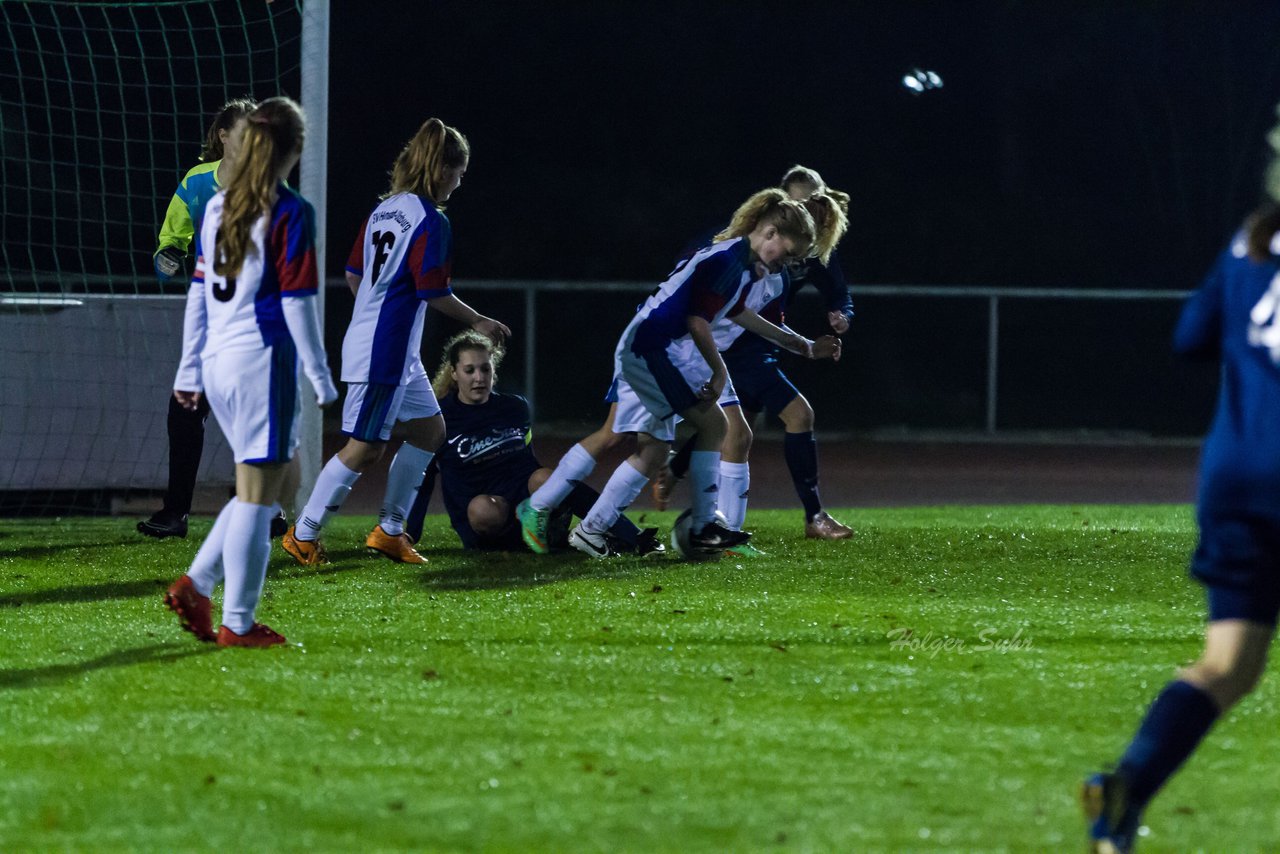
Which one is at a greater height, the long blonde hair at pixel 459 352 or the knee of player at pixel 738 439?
the long blonde hair at pixel 459 352

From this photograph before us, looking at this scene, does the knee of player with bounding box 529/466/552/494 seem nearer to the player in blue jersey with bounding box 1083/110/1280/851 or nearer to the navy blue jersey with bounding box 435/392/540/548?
the navy blue jersey with bounding box 435/392/540/548

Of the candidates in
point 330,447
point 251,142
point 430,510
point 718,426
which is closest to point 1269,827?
point 251,142

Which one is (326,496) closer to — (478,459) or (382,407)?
(382,407)

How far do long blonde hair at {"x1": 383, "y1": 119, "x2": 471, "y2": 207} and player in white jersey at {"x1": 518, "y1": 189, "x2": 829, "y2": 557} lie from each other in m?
1.03

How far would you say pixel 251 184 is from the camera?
5039mm

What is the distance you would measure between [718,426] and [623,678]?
8.72 feet

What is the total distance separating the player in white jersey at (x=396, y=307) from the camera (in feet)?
23.4

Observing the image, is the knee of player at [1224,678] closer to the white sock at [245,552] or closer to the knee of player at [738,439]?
the white sock at [245,552]

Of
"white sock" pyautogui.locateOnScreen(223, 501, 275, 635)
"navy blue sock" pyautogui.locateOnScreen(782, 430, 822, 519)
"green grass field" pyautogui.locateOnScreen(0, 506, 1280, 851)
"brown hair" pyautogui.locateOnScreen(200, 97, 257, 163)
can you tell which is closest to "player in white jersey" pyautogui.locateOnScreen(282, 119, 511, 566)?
"green grass field" pyautogui.locateOnScreen(0, 506, 1280, 851)

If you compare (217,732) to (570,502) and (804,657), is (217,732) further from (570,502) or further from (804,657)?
(570,502)

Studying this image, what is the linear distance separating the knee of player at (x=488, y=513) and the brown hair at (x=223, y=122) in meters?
2.00

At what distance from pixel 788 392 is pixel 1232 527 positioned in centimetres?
552

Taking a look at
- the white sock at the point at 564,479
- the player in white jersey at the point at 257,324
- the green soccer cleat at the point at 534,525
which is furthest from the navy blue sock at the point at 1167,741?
the green soccer cleat at the point at 534,525
